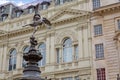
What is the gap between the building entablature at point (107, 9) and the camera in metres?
33.2

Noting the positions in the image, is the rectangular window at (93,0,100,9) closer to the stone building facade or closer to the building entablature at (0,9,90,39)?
the stone building facade

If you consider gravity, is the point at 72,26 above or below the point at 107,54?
above

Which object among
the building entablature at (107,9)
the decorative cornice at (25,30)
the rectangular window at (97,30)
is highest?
the building entablature at (107,9)

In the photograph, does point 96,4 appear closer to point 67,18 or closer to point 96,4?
point 96,4

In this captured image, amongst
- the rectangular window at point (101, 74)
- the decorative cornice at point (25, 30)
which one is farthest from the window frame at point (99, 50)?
the decorative cornice at point (25, 30)

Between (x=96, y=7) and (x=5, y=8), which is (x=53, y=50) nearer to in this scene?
(x=96, y=7)

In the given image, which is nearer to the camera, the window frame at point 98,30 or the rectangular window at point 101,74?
the rectangular window at point 101,74

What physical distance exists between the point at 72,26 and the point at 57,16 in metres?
2.89

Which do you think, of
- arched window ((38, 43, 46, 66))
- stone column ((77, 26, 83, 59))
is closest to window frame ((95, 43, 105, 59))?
stone column ((77, 26, 83, 59))

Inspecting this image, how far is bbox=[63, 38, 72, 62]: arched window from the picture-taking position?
36.3 meters

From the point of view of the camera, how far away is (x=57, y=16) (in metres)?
38.4

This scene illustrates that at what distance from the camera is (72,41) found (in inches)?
1432

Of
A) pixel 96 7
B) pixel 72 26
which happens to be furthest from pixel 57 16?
pixel 96 7

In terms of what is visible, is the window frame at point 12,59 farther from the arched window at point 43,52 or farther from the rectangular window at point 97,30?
the rectangular window at point 97,30
